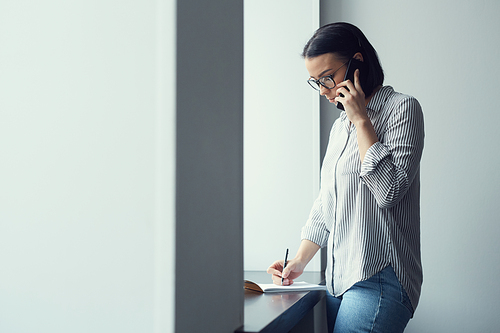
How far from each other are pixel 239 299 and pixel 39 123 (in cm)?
39

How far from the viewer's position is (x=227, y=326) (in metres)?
0.60

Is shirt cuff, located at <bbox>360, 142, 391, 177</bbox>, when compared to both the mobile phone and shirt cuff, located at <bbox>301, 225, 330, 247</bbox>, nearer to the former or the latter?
the mobile phone

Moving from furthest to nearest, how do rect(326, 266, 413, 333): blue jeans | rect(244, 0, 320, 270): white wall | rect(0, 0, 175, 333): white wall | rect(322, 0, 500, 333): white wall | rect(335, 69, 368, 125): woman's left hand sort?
rect(244, 0, 320, 270): white wall → rect(322, 0, 500, 333): white wall → rect(335, 69, 368, 125): woman's left hand → rect(326, 266, 413, 333): blue jeans → rect(0, 0, 175, 333): white wall

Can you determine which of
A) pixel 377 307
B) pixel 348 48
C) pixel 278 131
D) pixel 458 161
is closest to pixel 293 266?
pixel 377 307

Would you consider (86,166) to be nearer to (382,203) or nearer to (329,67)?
(382,203)

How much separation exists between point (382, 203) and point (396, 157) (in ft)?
0.35

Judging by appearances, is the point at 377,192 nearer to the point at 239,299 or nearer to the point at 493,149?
the point at 239,299

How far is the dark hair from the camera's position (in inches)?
41.4

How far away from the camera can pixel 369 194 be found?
0.94 m

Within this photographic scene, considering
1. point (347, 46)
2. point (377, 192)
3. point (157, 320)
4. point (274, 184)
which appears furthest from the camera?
point (274, 184)

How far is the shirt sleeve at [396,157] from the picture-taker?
0.87 metres

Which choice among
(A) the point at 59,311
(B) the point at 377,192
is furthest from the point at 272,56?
(A) the point at 59,311

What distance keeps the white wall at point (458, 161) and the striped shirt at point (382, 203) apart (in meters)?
0.75

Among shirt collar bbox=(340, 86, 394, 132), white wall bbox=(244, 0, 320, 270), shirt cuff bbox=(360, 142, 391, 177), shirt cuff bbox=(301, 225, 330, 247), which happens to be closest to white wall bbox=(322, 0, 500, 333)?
white wall bbox=(244, 0, 320, 270)
